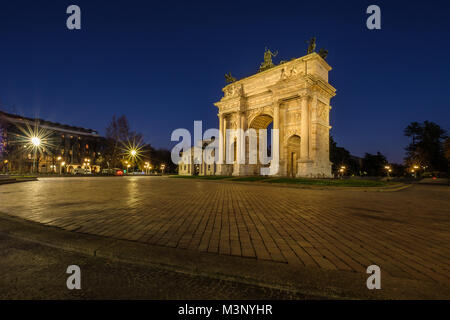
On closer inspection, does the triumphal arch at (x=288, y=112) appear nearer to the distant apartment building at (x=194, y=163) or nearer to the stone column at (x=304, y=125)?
the stone column at (x=304, y=125)

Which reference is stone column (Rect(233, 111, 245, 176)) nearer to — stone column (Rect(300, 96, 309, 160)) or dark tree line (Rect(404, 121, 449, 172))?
stone column (Rect(300, 96, 309, 160))

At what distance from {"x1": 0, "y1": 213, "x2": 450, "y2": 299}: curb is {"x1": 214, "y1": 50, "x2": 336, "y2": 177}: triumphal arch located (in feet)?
79.5

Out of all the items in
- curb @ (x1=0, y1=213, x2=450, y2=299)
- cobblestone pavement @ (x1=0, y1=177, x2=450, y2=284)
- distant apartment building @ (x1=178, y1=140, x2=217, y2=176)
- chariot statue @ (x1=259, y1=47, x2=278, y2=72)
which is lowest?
cobblestone pavement @ (x1=0, y1=177, x2=450, y2=284)

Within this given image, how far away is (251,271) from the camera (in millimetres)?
2297

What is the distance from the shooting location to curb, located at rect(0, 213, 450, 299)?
1951 millimetres

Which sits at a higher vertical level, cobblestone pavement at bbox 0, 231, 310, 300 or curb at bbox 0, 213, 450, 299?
curb at bbox 0, 213, 450, 299

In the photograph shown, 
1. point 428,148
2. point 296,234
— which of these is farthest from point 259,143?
point 428,148

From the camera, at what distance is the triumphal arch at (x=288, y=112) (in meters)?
26.5

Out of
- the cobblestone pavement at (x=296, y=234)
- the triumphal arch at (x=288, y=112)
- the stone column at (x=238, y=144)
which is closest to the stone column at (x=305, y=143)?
the triumphal arch at (x=288, y=112)

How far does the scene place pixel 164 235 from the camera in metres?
3.71

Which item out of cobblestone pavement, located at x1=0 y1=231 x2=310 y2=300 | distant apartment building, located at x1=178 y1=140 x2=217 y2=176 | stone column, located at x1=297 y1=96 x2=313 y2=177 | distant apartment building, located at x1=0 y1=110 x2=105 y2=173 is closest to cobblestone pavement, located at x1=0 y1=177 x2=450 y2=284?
cobblestone pavement, located at x1=0 y1=231 x2=310 y2=300
